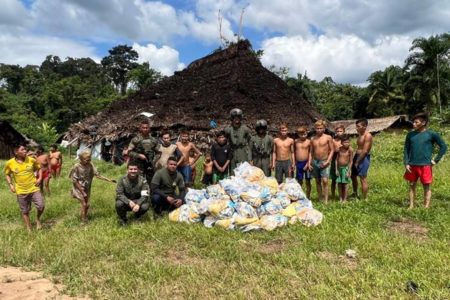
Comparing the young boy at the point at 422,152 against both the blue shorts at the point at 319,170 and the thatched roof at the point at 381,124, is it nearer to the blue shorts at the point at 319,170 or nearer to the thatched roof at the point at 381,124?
the blue shorts at the point at 319,170

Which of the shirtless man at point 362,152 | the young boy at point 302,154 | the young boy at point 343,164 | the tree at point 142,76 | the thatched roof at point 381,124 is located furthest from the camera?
the tree at point 142,76

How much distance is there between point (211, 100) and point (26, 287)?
523 inches

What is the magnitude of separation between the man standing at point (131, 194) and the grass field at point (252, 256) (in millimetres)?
294

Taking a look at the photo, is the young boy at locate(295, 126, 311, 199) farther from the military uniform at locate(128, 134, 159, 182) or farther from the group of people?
the military uniform at locate(128, 134, 159, 182)

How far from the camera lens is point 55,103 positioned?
3809cm

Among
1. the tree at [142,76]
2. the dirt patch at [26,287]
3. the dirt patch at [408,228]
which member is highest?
the tree at [142,76]

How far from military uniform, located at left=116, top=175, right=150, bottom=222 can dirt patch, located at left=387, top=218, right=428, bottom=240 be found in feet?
12.5

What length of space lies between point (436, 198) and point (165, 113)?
11295mm

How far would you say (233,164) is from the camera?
795 cm

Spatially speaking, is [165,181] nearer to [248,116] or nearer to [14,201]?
[14,201]

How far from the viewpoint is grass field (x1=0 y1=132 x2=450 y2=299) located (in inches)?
154

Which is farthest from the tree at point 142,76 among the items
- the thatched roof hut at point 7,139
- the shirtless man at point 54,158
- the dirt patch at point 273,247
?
the dirt patch at point 273,247

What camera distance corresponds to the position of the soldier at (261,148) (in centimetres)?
785

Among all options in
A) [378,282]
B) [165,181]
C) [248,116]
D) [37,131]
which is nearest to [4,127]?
[37,131]
